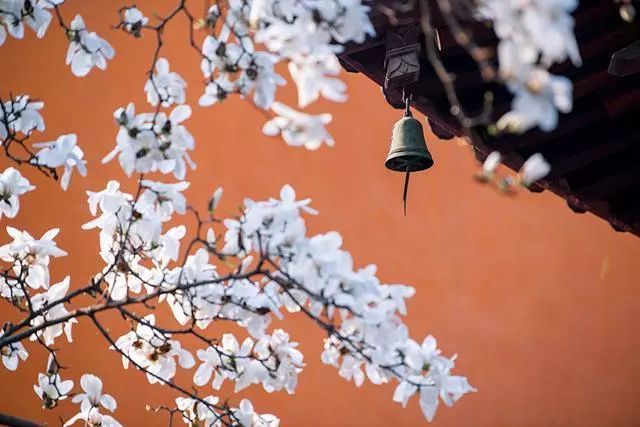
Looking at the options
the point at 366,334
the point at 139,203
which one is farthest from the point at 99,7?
the point at 366,334

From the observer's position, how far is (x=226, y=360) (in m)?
1.34

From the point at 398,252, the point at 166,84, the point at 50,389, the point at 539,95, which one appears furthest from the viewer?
the point at 398,252

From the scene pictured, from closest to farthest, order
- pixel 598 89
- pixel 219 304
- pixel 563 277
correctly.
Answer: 1. pixel 219 304
2. pixel 598 89
3. pixel 563 277

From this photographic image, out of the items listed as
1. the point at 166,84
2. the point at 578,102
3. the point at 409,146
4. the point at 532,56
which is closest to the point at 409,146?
the point at 409,146

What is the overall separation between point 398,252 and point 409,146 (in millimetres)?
2044

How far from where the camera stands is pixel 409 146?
1905mm

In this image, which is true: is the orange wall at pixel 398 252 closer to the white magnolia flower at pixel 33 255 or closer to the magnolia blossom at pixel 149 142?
the white magnolia flower at pixel 33 255

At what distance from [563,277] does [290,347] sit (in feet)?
8.67

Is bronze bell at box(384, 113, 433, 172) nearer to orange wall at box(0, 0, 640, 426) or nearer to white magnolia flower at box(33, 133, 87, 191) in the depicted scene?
white magnolia flower at box(33, 133, 87, 191)

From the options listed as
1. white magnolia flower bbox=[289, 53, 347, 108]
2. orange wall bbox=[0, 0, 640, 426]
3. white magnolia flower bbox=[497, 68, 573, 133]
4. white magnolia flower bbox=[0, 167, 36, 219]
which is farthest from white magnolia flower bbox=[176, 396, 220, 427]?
orange wall bbox=[0, 0, 640, 426]

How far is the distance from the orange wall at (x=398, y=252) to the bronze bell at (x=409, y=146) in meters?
1.95

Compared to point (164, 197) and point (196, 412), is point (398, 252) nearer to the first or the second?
point (196, 412)

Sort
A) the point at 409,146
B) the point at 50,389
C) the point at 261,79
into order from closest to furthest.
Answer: the point at 261,79
the point at 50,389
the point at 409,146

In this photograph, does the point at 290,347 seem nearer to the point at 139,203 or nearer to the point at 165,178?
the point at 139,203
